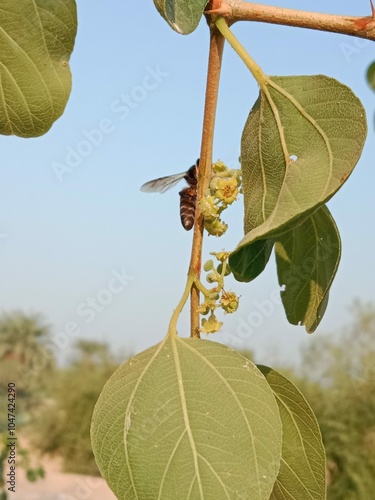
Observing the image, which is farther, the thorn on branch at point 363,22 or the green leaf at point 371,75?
the green leaf at point 371,75

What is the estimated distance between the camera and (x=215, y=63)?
0.73m

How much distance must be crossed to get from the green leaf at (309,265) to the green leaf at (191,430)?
0.19 m

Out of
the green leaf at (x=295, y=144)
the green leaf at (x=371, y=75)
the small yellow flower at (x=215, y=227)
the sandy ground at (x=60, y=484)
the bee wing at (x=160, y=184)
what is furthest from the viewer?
the sandy ground at (x=60, y=484)

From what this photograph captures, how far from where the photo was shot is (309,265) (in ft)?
2.87

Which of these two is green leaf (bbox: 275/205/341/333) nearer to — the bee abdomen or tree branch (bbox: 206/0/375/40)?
the bee abdomen

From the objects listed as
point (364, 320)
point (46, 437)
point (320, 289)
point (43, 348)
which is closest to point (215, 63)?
point (320, 289)

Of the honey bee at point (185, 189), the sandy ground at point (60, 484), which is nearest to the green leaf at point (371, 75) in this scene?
A: the honey bee at point (185, 189)

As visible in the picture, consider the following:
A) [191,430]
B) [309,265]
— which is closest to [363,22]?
[309,265]

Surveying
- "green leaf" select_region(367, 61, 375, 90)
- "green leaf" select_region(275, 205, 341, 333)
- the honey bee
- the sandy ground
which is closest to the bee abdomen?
the honey bee

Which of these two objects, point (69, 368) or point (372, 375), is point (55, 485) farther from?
point (372, 375)

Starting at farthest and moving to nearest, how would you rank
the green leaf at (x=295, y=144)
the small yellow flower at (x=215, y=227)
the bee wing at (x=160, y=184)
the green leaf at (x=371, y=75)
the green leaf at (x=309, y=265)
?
the green leaf at (x=371, y=75) → the bee wing at (x=160, y=184) → the green leaf at (x=309, y=265) → the small yellow flower at (x=215, y=227) → the green leaf at (x=295, y=144)

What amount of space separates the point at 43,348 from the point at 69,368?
2299 millimetres

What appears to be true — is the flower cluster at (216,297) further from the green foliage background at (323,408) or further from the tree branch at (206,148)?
the green foliage background at (323,408)

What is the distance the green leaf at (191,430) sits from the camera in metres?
0.66
